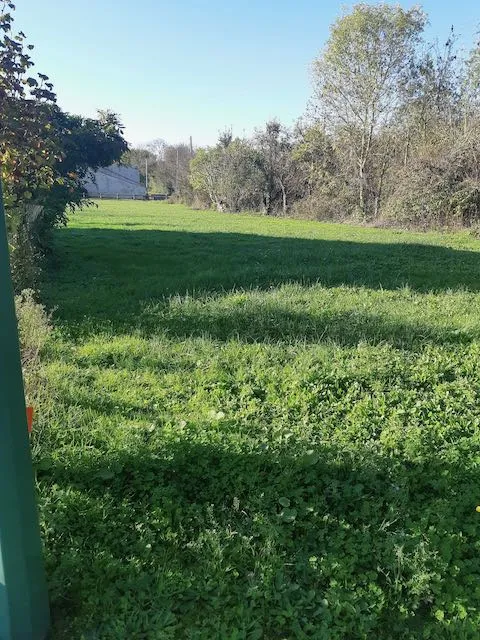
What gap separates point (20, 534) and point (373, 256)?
30.8 feet

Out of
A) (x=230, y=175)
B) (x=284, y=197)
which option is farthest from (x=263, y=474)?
(x=230, y=175)

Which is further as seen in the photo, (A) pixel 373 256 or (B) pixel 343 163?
(B) pixel 343 163

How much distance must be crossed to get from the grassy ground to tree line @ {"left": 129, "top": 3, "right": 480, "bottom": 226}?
13216 millimetres

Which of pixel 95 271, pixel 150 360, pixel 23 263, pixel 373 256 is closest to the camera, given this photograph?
pixel 150 360

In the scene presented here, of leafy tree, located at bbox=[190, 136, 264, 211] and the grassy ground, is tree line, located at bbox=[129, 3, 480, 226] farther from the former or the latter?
the grassy ground

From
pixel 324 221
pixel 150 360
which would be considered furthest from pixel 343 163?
pixel 150 360

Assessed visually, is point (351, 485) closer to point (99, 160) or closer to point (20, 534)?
point (20, 534)

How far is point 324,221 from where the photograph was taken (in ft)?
79.3

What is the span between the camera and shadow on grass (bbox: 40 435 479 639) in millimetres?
2029

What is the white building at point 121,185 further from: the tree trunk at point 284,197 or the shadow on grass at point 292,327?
the shadow on grass at point 292,327

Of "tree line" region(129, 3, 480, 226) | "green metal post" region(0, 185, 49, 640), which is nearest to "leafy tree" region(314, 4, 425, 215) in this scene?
"tree line" region(129, 3, 480, 226)

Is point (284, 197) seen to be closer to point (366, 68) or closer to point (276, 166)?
point (276, 166)

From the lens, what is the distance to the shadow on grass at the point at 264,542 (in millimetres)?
2029

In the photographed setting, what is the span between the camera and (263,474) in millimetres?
2764
